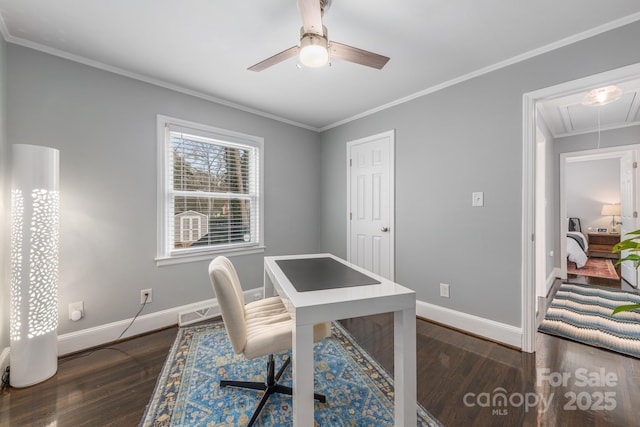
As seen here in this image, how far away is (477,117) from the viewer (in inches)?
96.0

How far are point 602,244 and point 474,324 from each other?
19.2 ft

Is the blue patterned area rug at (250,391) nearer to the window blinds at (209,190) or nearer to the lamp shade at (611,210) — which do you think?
the window blinds at (209,190)

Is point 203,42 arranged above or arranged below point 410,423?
above

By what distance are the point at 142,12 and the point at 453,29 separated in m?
2.07

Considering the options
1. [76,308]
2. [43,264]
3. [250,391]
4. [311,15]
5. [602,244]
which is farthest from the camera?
[602,244]

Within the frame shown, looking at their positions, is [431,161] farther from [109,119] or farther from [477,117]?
[109,119]

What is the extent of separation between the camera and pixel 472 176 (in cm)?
248

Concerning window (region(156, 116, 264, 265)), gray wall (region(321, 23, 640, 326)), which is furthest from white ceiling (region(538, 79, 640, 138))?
window (region(156, 116, 264, 265))

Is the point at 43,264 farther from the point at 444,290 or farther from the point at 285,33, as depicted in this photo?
the point at 444,290

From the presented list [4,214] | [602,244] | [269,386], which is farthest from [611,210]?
[4,214]

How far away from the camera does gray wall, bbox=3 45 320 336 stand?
6.59 feet

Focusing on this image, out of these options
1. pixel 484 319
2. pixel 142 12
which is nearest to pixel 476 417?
pixel 484 319

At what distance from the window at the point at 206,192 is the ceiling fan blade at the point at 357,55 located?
1.83m

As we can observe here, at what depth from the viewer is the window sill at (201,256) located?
2.60 metres
